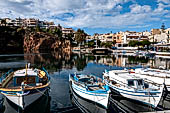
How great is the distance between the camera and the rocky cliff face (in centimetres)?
Result: 12875

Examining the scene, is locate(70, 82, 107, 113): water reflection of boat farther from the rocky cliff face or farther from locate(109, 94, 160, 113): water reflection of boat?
the rocky cliff face

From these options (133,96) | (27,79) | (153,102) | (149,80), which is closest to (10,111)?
(27,79)

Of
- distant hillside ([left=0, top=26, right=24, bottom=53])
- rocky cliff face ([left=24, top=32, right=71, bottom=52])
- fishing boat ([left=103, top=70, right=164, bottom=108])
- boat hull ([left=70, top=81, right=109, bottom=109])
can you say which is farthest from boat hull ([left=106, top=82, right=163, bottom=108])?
rocky cliff face ([left=24, top=32, right=71, bottom=52])

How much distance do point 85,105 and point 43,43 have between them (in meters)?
124

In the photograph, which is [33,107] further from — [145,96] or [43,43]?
[43,43]

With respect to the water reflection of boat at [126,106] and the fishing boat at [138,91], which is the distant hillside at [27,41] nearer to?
the fishing boat at [138,91]

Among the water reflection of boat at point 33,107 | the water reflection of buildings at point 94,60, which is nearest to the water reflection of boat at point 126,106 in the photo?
the water reflection of boat at point 33,107

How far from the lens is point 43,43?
434ft

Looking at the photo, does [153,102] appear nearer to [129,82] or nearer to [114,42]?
[129,82]

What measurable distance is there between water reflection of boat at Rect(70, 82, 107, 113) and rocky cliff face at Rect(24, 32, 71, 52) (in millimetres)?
118978

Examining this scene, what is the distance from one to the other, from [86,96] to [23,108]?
A: 651 centimetres

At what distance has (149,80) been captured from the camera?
2091 cm

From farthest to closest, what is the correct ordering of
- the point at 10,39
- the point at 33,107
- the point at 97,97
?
the point at 10,39 → the point at 33,107 → the point at 97,97

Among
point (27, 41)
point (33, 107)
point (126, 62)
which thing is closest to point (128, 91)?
point (33, 107)
